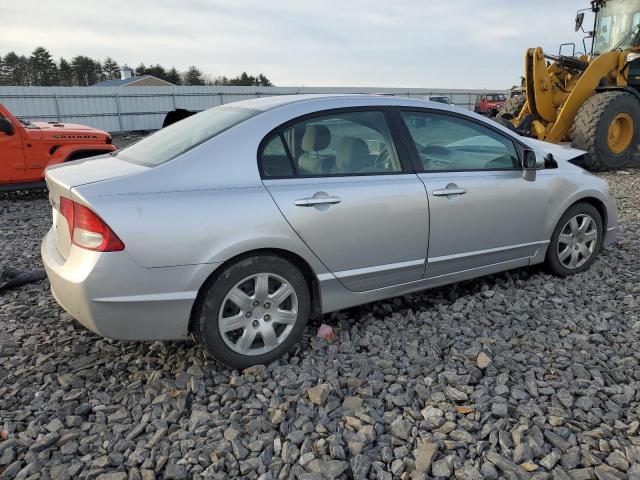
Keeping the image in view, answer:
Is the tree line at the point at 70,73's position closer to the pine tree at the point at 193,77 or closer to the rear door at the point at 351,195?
the pine tree at the point at 193,77

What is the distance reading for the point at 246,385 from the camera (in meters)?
2.92

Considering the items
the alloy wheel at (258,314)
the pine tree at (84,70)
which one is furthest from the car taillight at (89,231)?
the pine tree at (84,70)

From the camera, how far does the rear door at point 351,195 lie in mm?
3078

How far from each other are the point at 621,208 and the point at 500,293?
4131 mm

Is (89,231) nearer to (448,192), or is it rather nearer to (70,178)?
(70,178)

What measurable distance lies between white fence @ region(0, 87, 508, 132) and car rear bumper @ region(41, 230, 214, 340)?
1934 centimetres

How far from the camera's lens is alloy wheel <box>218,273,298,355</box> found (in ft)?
9.68

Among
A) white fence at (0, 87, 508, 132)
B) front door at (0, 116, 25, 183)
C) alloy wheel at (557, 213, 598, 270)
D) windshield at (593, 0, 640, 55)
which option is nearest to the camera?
alloy wheel at (557, 213, 598, 270)

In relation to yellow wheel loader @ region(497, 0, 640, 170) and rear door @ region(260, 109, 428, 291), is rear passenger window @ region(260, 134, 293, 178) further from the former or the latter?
yellow wheel loader @ region(497, 0, 640, 170)

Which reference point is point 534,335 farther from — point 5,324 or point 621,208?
point 621,208

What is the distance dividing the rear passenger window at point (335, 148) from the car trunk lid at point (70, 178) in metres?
0.81

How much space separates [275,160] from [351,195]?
0.52 m

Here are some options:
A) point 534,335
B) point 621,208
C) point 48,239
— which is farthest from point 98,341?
point 621,208

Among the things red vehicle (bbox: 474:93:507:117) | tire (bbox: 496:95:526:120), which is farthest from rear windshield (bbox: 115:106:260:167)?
red vehicle (bbox: 474:93:507:117)
